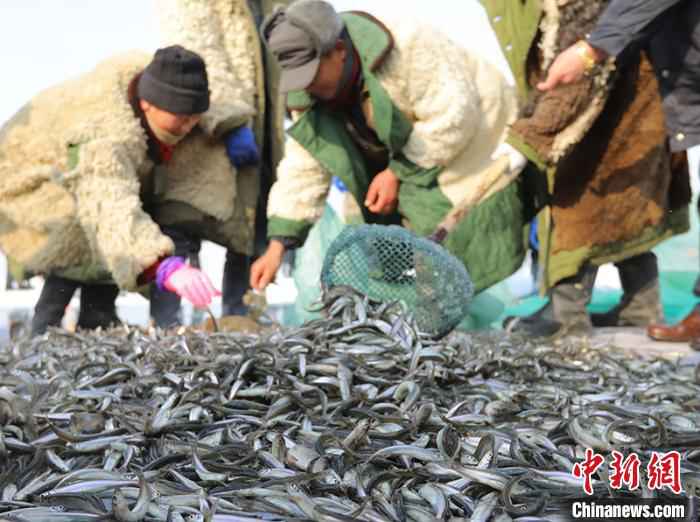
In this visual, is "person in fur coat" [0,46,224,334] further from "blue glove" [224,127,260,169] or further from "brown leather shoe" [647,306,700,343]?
"brown leather shoe" [647,306,700,343]

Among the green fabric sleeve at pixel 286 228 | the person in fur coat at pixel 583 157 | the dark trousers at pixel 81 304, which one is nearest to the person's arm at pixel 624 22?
the person in fur coat at pixel 583 157

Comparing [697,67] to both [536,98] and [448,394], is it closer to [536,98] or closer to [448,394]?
[536,98]

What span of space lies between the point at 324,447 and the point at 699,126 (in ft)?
6.65

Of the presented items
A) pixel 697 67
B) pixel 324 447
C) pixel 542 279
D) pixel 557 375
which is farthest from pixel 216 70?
pixel 324 447

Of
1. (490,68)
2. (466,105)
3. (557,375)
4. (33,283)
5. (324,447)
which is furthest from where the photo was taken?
(33,283)

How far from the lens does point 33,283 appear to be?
4.96 meters

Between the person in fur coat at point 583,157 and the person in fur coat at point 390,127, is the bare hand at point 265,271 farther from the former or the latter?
the person in fur coat at point 583,157

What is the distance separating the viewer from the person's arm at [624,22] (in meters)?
2.50

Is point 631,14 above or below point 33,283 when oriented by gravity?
above

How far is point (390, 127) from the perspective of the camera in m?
2.93

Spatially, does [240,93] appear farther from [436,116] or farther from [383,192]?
[436,116]

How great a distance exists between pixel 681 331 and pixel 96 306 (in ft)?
6.97

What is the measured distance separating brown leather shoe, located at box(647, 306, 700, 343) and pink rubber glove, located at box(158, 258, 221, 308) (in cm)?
151

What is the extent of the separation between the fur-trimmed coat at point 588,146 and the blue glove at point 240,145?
3.35ft
